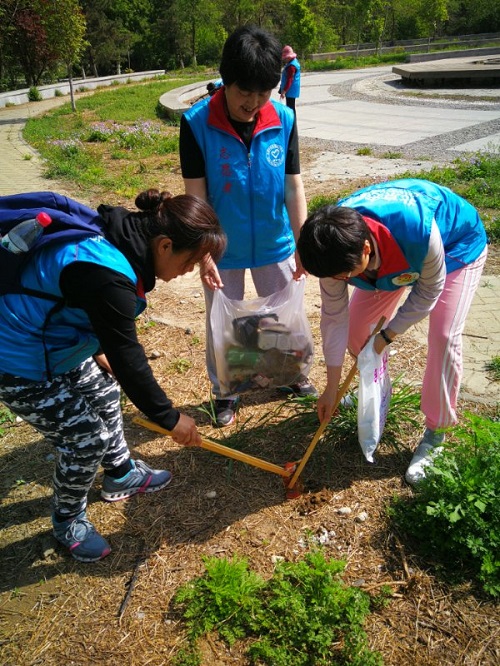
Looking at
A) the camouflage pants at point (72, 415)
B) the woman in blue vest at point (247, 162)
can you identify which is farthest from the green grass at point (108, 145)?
the camouflage pants at point (72, 415)

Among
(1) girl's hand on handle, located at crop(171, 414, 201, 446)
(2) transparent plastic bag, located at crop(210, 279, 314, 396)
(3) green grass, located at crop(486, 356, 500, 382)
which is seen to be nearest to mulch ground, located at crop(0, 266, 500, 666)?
(2) transparent plastic bag, located at crop(210, 279, 314, 396)

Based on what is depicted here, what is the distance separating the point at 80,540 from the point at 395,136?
9834mm

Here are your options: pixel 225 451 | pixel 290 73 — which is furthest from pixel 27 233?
pixel 290 73

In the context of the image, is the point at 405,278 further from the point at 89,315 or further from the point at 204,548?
the point at 204,548

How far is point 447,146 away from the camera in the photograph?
353 inches

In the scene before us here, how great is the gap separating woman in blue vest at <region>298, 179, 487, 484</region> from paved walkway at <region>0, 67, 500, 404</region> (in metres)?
0.85

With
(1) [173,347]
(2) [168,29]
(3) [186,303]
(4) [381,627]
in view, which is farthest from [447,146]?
(2) [168,29]

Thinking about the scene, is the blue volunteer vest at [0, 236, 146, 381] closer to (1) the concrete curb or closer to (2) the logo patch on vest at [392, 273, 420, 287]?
(2) the logo patch on vest at [392, 273, 420, 287]

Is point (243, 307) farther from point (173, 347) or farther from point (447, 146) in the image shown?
point (447, 146)

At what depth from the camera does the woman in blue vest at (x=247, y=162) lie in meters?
2.20

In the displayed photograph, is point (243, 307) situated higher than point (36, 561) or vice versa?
point (243, 307)

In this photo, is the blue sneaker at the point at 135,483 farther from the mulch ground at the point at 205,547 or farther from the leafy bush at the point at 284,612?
the leafy bush at the point at 284,612

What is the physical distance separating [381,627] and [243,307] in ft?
5.18

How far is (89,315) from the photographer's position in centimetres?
159
